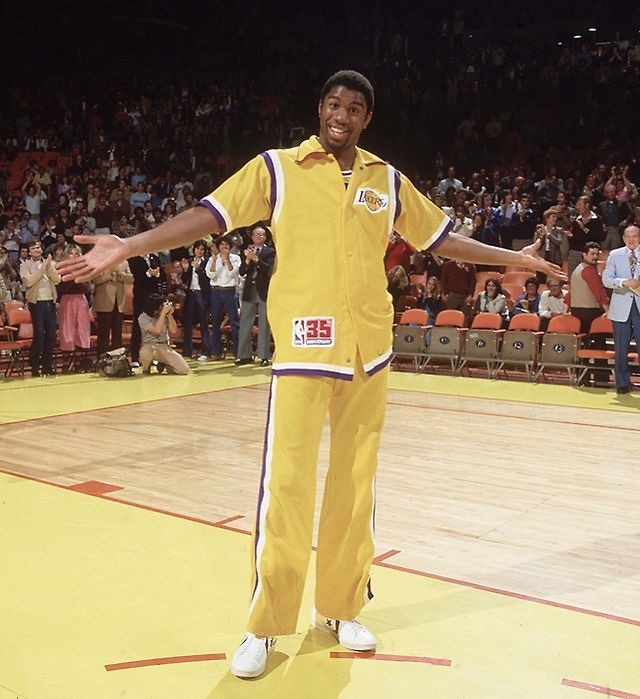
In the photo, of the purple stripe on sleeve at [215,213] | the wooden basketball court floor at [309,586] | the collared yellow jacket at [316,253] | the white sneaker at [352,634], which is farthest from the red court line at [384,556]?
the purple stripe on sleeve at [215,213]

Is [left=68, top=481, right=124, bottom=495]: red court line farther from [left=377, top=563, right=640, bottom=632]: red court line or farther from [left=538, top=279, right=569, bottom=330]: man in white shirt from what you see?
[left=538, top=279, right=569, bottom=330]: man in white shirt

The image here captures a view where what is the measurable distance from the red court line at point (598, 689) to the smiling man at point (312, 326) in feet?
2.78

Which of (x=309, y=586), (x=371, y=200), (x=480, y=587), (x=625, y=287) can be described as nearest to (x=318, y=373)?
(x=371, y=200)

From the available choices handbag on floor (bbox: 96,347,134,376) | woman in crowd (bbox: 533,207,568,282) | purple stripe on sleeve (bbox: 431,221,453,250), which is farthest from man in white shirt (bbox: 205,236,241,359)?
purple stripe on sleeve (bbox: 431,221,453,250)

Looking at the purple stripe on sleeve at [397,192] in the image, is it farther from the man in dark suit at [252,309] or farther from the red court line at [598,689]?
the man in dark suit at [252,309]

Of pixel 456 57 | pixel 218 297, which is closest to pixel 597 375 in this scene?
pixel 218 297

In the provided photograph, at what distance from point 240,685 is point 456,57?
20.3 meters

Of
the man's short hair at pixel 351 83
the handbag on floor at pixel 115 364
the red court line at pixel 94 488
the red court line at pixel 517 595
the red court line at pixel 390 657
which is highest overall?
the man's short hair at pixel 351 83

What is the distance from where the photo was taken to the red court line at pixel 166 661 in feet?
9.43

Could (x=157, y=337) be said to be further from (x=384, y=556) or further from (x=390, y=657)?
(x=390, y=657)

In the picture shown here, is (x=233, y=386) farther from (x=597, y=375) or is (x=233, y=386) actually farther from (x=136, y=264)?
(x=597, y=375)

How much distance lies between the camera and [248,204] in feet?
9.27

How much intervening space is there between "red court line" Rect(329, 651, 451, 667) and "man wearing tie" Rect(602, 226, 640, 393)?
692 centimetres

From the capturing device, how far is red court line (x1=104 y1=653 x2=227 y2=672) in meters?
2.87
